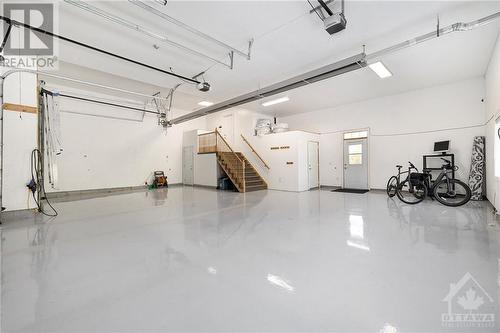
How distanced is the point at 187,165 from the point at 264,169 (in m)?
4.57

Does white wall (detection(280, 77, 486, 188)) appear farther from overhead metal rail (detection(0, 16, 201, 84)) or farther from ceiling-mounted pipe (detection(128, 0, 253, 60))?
overhead metal rail (detection(0, 16, 201, 84))

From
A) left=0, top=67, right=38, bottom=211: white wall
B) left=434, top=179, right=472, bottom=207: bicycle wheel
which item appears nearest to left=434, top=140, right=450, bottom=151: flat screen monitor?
left=434, top=179, right=472, bottom=207: bicycle wheel

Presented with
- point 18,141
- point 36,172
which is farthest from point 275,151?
point 18,141

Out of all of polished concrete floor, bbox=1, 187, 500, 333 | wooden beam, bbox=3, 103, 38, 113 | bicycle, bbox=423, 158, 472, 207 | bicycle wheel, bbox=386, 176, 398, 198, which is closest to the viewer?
polished concrete floor, bbox=1, 187, 500, 333

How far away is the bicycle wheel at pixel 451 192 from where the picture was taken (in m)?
5.39

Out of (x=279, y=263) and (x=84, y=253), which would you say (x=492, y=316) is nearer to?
(x=279, y=263)

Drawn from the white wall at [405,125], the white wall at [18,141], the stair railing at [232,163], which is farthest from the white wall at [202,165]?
the white wall at [18,141]

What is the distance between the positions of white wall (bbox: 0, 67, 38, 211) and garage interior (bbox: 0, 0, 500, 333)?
0.03m

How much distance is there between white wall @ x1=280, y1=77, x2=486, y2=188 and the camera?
6.77 m

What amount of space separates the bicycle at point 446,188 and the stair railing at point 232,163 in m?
6.10

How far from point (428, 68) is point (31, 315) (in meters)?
8.93

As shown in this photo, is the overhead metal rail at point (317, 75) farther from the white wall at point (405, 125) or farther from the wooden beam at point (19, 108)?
the wooden beam at point (19, 108)

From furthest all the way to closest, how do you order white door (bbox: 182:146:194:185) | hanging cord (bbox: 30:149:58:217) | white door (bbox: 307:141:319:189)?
1. white door (bbox: 182:146:194:185)
2. white door (bbox: 307:141:319:189)
3. hanging cord (bbox: 30:149:58:217)

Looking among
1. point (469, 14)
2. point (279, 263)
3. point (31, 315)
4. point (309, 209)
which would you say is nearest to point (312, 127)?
point (309, 209)
